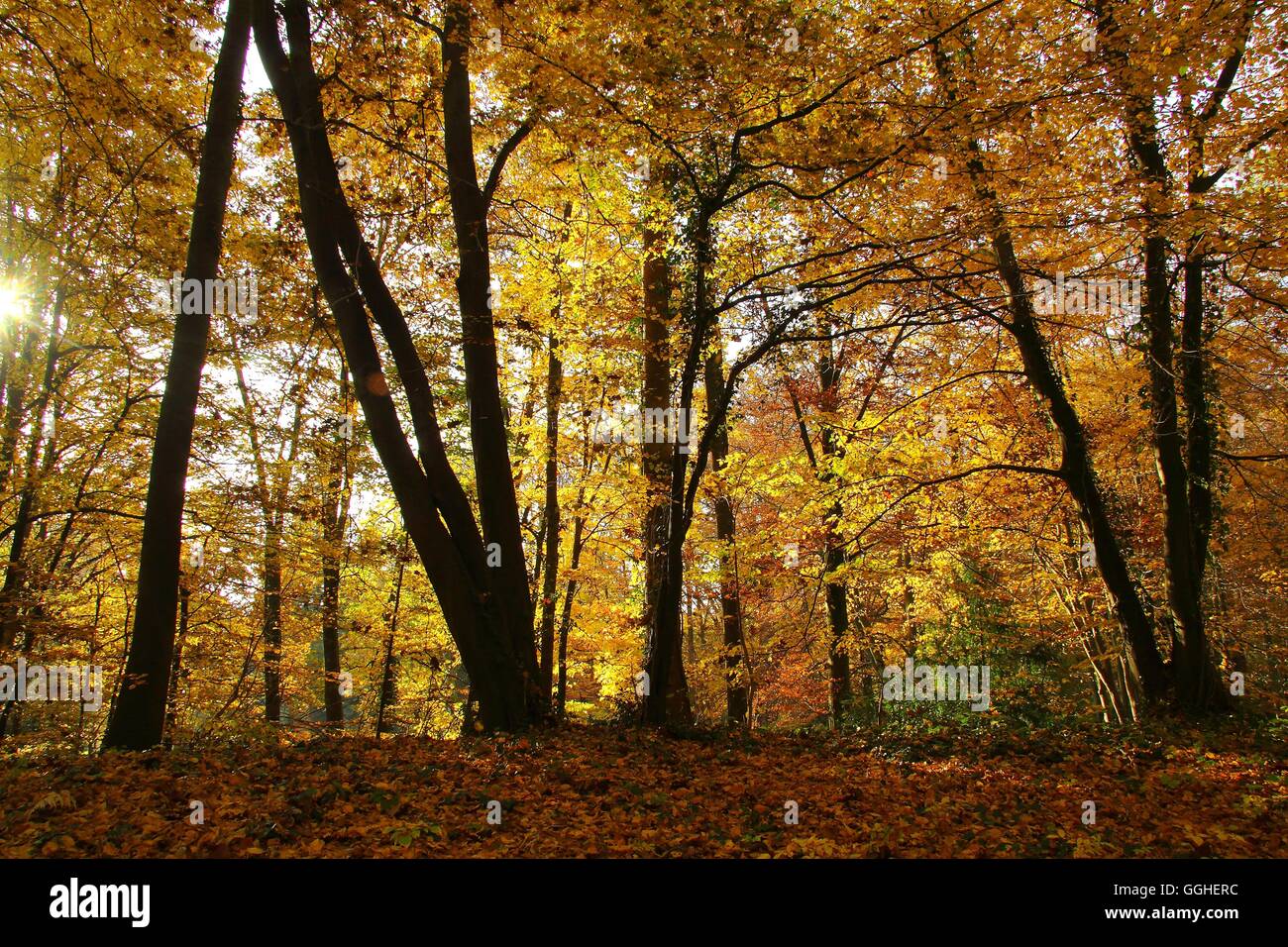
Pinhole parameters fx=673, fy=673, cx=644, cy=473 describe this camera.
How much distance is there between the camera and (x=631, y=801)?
493 cm

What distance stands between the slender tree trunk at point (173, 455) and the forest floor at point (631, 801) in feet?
2.37

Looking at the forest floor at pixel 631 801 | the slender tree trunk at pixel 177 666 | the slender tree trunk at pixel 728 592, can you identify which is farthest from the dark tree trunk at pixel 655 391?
Answer: the slender tree trunk at pixel 177 666

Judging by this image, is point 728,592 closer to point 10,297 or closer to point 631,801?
point 631,801

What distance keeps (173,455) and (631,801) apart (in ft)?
17.0

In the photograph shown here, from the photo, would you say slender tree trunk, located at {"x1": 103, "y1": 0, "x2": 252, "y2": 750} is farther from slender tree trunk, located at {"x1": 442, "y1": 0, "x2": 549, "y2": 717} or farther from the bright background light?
the bright background light

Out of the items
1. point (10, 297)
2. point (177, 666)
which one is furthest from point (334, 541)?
point (10, 297)

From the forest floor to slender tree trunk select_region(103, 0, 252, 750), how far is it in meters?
0.72

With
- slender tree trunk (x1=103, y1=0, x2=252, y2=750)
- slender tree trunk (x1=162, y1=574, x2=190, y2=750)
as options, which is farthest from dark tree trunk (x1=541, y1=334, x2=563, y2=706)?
slender tree trunk (x1=103, y1=0, x2=252, y2=750)

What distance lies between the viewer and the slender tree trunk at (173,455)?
5914 millimetres

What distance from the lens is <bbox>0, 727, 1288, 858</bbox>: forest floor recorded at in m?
3.80

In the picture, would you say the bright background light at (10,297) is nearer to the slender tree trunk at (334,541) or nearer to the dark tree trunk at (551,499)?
the slender tree trunk at (334,541)
